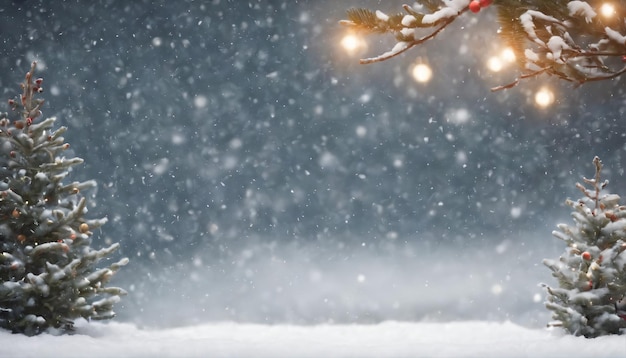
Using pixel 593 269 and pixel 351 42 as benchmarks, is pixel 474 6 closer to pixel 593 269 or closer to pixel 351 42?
pixel 351 42

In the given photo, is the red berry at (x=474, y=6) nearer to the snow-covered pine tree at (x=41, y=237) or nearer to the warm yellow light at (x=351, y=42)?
the warm yellow light at (x=351, y=42)

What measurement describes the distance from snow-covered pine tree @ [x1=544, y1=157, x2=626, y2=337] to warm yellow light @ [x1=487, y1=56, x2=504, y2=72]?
21.4 ft

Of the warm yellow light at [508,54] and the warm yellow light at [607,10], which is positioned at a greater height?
the warm yellow light at [607,10]

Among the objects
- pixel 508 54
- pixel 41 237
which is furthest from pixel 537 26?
pixel 41 237

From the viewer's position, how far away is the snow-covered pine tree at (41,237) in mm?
7898

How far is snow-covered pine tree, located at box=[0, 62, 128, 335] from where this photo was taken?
25.9 ft

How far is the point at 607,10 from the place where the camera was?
3123 millimetres

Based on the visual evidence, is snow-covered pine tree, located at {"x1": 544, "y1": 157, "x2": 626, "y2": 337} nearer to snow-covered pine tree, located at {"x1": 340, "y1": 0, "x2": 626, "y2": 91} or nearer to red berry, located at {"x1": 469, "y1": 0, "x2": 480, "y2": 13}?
snow-covered pine tree, located at {"x1": 340, "y1": 0, "x2": 626, "y2": 91}

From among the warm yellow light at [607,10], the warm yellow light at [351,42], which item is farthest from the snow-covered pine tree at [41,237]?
the warm yellow light at [607,10]

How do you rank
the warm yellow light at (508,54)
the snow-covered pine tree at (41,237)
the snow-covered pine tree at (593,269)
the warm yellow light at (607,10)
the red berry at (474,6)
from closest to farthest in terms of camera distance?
the red berry at (474,6), the warm yellow light at (607,10), the warm yellow light at (508,54), the snow-covered pine tree at (41,237), the snow-covered pine tree at (593,269)

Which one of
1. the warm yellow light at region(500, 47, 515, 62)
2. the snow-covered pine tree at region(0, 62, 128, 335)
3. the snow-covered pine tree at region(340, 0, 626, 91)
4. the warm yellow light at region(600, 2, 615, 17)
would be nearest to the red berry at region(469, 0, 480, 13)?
the snow-covered pine tree at region(340, 0, 626, 91)

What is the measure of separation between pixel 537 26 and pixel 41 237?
26.9 feet

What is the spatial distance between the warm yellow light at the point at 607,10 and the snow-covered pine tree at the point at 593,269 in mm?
6911

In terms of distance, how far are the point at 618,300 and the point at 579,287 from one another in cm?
79
